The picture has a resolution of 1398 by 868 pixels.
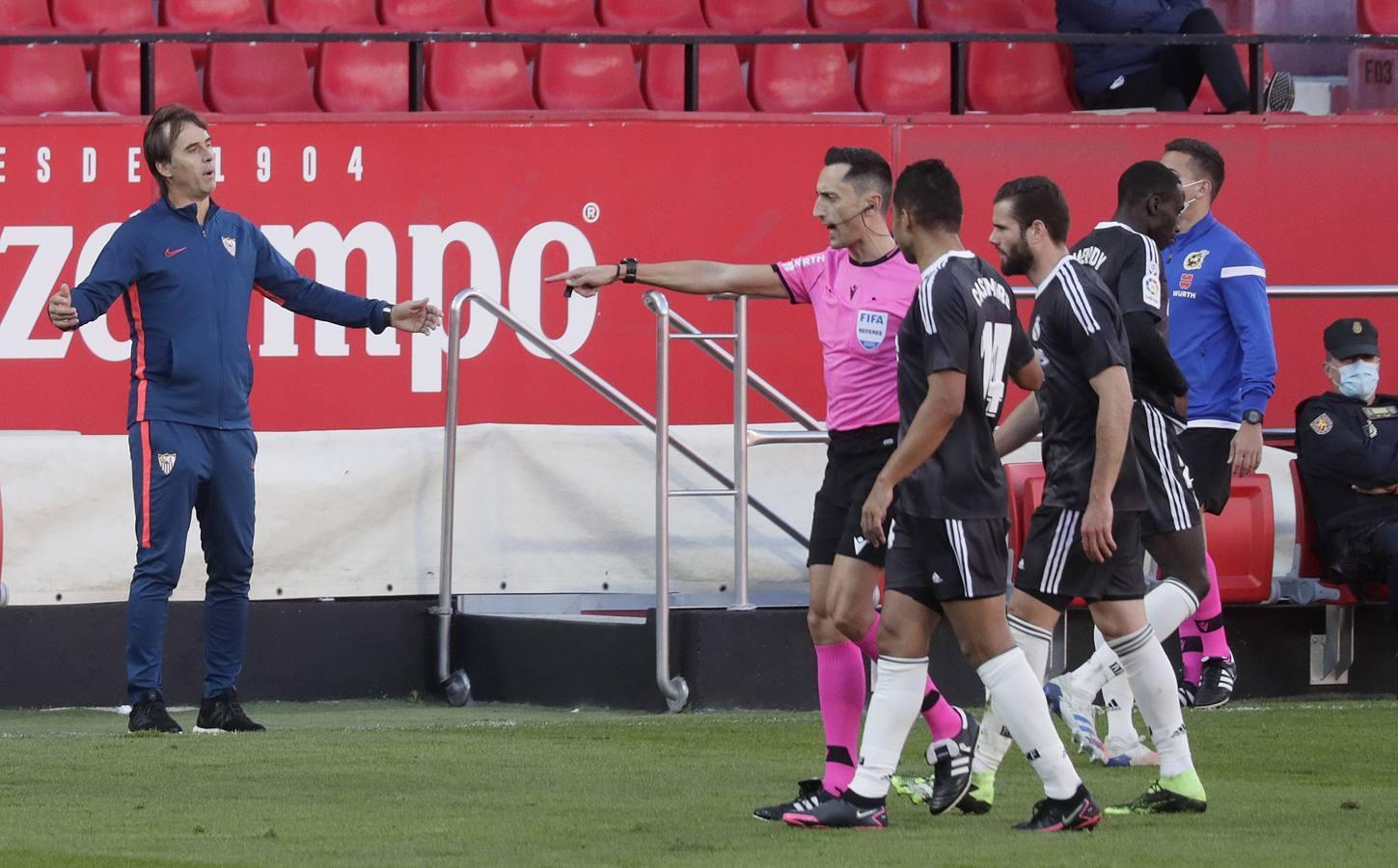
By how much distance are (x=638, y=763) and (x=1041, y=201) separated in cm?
216

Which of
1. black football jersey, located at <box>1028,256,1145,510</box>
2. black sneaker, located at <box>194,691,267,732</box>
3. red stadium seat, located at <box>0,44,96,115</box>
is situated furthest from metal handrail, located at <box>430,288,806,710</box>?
red stadium seat, located at <box>0,44,96,115</box>

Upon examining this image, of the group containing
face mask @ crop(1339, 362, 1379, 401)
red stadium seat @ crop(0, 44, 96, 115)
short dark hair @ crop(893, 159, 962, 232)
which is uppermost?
red stadium seat @ crop(0, 44, 96, 115)

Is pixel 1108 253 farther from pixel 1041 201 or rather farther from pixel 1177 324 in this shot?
pixel 1177 324

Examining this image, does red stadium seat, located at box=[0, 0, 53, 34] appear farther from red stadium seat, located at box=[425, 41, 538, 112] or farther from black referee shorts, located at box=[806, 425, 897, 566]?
black referee shorts, located at box=[806, 425, 897, 566]

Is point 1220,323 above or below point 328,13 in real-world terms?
below

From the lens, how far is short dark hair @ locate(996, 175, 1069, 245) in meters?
6.23

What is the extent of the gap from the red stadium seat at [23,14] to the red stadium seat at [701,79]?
10.3ft

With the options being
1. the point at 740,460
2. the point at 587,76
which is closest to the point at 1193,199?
the point at 740,460

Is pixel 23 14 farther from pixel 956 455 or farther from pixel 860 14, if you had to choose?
pixel 956 455

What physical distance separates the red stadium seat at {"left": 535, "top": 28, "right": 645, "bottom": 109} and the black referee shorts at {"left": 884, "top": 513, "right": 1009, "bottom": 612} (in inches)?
256

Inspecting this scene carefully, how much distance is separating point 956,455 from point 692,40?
19.3 ft

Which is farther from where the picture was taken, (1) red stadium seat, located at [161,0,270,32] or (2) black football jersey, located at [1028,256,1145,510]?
(1) red stadium seat, located at [161,0,270,32]

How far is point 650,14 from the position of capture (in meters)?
12.4

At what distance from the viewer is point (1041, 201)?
6.25m
